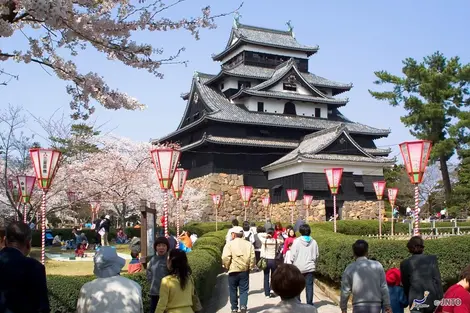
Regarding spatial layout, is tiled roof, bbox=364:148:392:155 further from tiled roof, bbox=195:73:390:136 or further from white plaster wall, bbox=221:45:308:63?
white plaster wall, bbox=221:45:308:63

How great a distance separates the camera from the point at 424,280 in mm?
6098

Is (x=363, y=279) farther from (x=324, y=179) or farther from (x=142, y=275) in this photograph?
(x=324, y=179)

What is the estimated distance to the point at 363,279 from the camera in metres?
5.96

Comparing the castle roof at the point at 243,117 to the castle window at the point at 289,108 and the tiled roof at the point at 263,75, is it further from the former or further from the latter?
the tiled roof at the point at 263,75

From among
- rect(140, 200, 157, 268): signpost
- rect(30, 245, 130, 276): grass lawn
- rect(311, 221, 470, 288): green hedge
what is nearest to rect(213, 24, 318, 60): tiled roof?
rect(30, 245, 130, 276): grass lawn

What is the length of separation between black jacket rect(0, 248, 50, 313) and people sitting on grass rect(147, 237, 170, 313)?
2.76m

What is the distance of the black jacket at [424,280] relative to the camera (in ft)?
19.8

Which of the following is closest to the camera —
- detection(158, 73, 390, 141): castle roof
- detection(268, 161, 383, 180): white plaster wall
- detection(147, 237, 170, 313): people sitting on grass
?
detection(147, 237, 170, 313): people sitting on grass

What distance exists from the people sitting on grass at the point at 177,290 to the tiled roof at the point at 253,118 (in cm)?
3135

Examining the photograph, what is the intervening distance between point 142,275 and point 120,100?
287 centimetres

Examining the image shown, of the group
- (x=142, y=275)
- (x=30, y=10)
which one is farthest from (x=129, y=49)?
(x=142, y=275)

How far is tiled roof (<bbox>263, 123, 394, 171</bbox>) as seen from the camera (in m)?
34.2

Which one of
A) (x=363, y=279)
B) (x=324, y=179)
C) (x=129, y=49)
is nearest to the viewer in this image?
(x=363, y=279)

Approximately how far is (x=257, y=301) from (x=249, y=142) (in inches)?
1036
